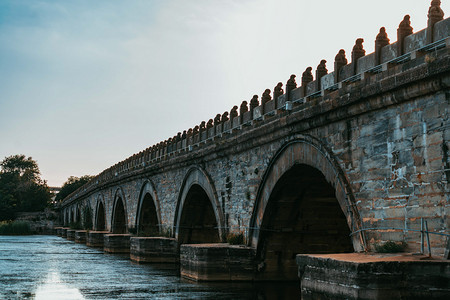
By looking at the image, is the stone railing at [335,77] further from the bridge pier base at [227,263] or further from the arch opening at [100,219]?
the arch opening at [100,219]

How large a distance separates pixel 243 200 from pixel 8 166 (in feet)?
332

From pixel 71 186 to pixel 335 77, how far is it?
90.8 meters

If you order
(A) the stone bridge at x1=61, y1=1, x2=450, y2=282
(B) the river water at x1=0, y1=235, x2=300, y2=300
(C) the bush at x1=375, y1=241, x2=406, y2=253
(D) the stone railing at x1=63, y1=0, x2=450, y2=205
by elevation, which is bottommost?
(B) the river water at x1=0, y1=235, x2=300, y2=300

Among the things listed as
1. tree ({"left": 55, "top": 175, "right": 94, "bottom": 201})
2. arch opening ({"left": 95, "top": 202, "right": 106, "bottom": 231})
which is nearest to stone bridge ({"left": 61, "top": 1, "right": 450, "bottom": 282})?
arch opening ({"left": 95, "top": 202, "right": 106, "bottom": 231})

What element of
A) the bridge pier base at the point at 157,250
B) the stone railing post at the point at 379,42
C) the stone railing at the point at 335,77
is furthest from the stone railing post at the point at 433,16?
the bridge pier base at the point at 157,250

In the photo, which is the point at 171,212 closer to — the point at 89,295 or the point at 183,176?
the point at 183,176

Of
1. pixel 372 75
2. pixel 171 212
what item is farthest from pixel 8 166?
pixel 372 75

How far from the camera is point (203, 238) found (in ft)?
80.2

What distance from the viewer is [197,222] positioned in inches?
950

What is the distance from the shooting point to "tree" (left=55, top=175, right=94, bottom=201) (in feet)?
320

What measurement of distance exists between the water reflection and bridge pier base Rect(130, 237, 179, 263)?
22.3 ft

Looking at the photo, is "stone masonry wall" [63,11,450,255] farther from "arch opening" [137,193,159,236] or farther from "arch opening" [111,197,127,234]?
"arch opening" [111,197,127,234]

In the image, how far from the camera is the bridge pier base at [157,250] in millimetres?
23812

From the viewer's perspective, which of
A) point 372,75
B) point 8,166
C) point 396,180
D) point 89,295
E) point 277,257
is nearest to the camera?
point 396,180
